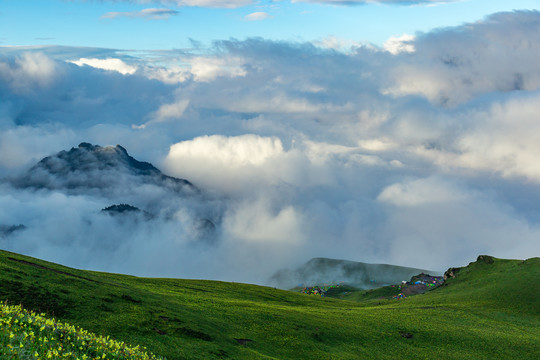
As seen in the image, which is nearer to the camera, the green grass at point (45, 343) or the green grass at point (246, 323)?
the green grass at point (45, 343)

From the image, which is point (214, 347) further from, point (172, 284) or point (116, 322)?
point (172, 284)

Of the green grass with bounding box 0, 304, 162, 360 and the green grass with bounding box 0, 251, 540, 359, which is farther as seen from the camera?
the green grass with bounding box 0, 251, 540, 359

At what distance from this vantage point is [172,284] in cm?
11300

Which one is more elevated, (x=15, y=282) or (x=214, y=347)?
(x=15, y=282)

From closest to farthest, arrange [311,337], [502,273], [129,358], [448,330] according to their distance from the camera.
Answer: [129,358] < [311,337] < [448,330] < [502,273]

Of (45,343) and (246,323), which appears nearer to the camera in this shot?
(45,343)

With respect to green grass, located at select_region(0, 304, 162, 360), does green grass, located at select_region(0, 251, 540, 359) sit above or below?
below

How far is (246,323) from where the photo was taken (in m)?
71.8

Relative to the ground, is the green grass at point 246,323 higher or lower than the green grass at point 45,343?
lower

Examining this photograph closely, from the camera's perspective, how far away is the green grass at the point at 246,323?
52719 mm

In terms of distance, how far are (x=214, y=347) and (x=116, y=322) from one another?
12445 mm

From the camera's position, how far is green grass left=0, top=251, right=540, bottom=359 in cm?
5272

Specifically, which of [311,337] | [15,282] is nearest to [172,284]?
[311,337]

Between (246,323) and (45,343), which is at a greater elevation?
(45,343)
